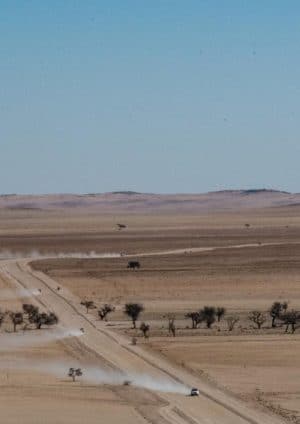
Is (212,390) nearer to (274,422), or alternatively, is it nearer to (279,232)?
(274,422)

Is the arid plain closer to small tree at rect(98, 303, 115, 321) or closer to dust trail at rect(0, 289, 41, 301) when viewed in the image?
dust trail at rect(0, 289, 41, 301)

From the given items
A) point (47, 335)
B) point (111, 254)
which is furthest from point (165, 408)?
point (111, 254)

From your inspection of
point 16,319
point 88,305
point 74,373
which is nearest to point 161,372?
point 74,373

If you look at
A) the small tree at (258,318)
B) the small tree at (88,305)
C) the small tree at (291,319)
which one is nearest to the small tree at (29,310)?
the small tree at (88,305)

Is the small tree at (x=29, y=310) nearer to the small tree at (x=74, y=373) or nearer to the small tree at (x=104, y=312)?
the small tree at (x=104, y=312)

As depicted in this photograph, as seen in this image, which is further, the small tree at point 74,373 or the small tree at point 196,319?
the small tree at point 196,319

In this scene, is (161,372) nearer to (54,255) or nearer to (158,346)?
(158,346)
